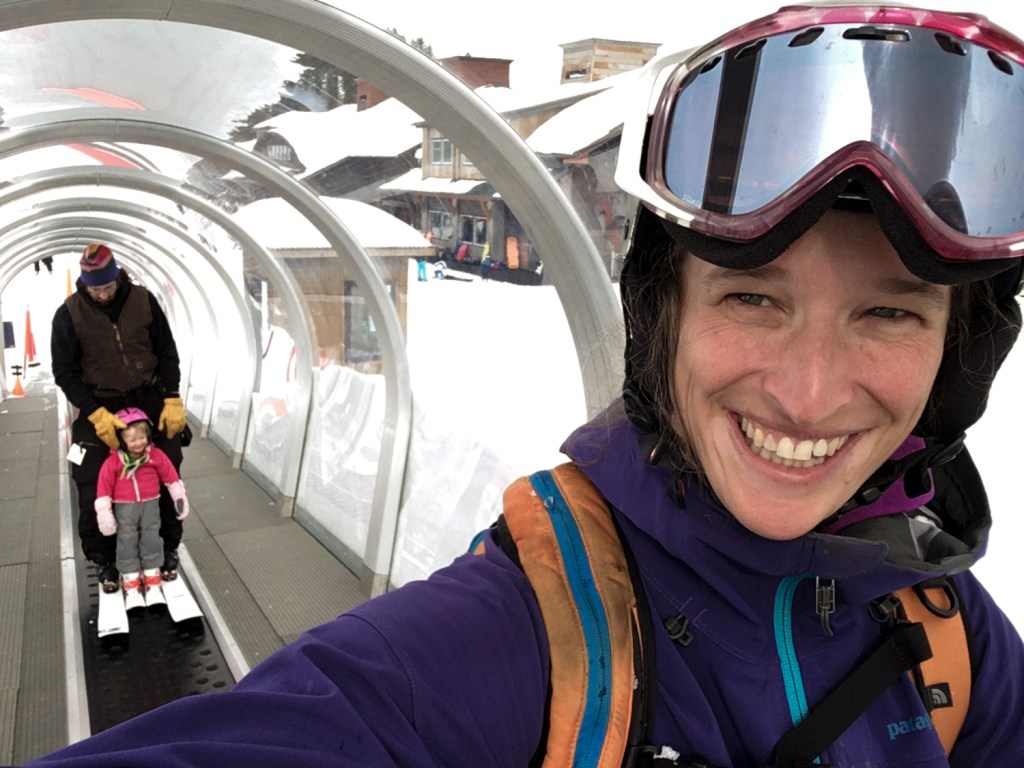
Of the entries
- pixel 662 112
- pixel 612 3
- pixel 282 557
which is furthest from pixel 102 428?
pixel 662 112

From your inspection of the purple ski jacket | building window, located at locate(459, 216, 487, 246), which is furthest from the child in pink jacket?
the purple ski jacket

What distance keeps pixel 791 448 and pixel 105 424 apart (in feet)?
16.8

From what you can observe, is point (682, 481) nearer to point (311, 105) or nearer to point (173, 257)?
point (311, 105)

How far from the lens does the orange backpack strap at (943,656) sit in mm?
1258

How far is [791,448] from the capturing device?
114cm

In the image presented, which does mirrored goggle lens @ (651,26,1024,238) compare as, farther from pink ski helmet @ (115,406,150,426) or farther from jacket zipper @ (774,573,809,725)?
pink ski helmet @ (115,406,150,426)

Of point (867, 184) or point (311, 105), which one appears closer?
point (867, 184)

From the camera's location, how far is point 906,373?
112cm

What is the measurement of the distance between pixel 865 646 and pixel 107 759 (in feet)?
3.34

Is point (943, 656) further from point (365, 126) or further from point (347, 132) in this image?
point (347, 132)

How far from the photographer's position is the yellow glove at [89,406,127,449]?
531 cm

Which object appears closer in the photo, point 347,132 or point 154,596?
point 347,132

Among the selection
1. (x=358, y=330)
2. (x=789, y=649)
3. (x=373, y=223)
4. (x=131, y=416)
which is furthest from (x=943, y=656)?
(x=358, y=330)

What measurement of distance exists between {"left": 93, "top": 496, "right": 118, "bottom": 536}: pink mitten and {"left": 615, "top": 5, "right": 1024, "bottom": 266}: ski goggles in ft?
16.6
